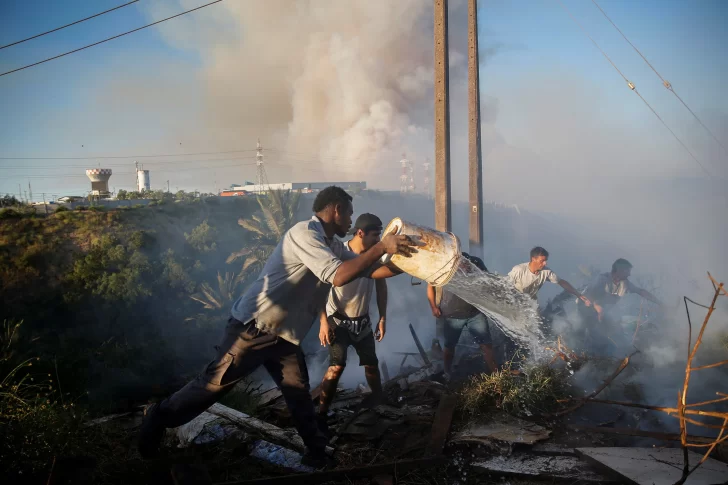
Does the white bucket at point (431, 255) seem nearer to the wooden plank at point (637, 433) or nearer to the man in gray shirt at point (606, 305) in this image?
the wooden plank at point (637, 433)

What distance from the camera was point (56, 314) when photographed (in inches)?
757

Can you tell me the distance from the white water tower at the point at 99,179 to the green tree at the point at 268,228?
1816 centimetres

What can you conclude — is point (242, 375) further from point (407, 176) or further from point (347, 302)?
point (407, 176)

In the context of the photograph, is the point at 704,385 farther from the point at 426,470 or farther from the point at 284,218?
the point at 284,218

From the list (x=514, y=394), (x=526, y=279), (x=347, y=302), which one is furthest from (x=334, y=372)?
(x=526, y=279)

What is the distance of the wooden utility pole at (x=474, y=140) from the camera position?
795 cm

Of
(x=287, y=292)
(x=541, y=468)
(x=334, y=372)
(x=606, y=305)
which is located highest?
(x=287, y=292)

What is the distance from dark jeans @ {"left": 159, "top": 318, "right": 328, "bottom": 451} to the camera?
10.7 ft

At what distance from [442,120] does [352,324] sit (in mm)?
3665

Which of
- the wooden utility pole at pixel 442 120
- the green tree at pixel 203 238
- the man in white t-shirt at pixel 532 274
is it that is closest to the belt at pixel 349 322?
the man in white t-shirt at pixel 532 274

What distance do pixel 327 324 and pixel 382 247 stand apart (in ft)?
6.17

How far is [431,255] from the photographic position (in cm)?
353

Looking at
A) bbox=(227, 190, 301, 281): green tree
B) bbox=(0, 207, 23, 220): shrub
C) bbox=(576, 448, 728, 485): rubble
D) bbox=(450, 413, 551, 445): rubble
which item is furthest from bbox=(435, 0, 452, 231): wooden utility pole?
bbox=(0, 207, 23, 220): shrub

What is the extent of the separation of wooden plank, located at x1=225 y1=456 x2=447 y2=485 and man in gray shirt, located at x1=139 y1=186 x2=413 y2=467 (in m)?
0.35
